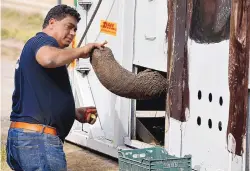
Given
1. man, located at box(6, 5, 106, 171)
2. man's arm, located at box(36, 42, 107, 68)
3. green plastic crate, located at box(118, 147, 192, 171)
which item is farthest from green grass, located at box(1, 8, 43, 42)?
man's arm, located at box(36, 42, 107, 68)

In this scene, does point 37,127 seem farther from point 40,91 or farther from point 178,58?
point 178,58

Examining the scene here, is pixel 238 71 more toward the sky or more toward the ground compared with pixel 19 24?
more toward the ground

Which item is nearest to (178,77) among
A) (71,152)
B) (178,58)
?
(178,58)

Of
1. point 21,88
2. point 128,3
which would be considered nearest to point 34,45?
point 21,88

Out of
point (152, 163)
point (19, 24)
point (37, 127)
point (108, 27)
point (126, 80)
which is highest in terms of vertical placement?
point (19, 24)

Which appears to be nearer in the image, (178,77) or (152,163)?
(152,163)

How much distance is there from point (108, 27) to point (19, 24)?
1503 cm

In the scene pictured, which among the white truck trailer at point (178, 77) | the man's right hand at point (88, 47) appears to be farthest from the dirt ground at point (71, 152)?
the man's right hand at point (88, 47)

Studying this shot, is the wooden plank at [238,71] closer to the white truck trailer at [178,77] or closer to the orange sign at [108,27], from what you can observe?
the white truck trailer at [178,77]

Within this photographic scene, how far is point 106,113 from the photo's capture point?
29.3 feet

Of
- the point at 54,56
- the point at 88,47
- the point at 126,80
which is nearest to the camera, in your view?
the point at 54,56

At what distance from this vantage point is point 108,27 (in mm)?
8812

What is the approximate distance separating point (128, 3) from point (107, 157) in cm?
185

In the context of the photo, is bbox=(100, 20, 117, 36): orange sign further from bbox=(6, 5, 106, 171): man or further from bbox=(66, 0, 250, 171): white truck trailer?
bbox=(6, 5, 106, 171): man
